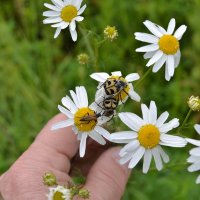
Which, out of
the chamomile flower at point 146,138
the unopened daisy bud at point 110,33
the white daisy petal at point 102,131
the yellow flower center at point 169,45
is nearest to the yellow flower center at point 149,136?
the chamomile flower at point 146,138

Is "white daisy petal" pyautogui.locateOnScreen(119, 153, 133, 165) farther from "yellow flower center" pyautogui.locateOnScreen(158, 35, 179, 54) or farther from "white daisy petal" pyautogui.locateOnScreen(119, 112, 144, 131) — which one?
"yellow flower center" pyautogui.locateOnScreen(158, 35, 179, 54)

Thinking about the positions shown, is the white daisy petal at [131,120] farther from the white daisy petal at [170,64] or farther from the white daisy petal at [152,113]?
the white daisy petal at [170,64]

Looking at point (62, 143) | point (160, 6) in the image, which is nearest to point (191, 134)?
point (160, 6)

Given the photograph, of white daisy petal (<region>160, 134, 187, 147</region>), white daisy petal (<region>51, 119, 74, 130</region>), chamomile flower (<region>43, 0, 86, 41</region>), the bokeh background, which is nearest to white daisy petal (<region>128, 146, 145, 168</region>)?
white daisy petal (<region>160, 134, 187, 147</region>)

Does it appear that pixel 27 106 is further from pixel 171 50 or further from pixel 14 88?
pixel 171 50

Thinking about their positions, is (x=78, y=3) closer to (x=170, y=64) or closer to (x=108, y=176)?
(x=170, y=64)

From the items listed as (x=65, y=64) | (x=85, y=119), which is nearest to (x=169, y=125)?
(x=85, y=119)

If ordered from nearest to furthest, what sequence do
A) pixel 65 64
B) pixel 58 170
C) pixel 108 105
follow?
pixel 108 105, pixel 58 170, pixel 65 64
